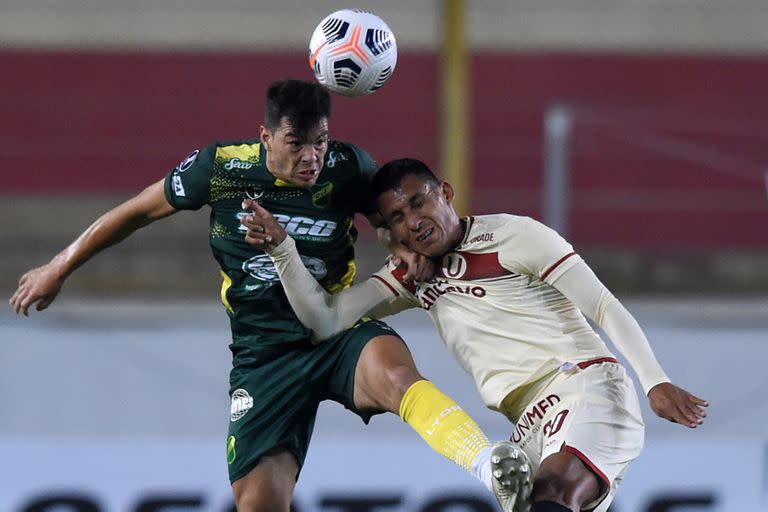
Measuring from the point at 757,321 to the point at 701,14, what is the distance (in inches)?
281

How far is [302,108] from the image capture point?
148 inches

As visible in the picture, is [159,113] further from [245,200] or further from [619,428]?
[619,428]

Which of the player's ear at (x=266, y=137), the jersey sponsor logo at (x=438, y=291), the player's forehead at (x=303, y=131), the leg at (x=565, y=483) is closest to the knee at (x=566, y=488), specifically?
the leg at (x=565, y=483)

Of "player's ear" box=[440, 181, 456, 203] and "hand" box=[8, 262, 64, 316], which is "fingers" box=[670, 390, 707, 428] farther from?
"hand" box=[8, 262, 64, 316]

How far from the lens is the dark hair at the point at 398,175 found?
12.5 ft

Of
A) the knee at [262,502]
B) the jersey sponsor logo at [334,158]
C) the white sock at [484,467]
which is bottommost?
the knee at [262,502]

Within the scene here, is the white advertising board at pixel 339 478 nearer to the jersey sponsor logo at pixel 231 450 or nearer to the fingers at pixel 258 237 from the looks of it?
the jersey sponsor logo at pixel 231 450

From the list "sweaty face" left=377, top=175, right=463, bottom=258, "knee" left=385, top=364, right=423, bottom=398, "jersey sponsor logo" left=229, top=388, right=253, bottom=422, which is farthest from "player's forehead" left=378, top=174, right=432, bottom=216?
"jersey sponsor logo" left=229, top=388, right=253, bottom=422

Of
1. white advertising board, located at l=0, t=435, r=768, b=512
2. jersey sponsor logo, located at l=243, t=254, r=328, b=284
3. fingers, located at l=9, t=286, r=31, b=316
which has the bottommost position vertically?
white advertising board, located at l=0, t=435, r=768, b=512

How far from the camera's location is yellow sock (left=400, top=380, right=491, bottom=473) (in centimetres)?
350

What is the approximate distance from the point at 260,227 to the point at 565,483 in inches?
46.5

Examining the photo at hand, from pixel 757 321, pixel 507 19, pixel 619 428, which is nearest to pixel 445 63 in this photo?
pixel 757 321

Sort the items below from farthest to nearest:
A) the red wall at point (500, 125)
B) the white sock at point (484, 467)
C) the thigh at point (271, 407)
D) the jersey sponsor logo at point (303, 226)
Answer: the red wall at point (500, 125) → the thigh at point (271, 407) → the jersey sponsor logo at point (303, 226) → the white sock at point (484, 467)

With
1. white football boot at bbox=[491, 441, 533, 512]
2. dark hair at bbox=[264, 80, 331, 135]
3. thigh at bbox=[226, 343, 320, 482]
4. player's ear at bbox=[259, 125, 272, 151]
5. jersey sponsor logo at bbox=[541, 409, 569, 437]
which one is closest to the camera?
white football boot at bbox=[491, 441, 533, 512]
